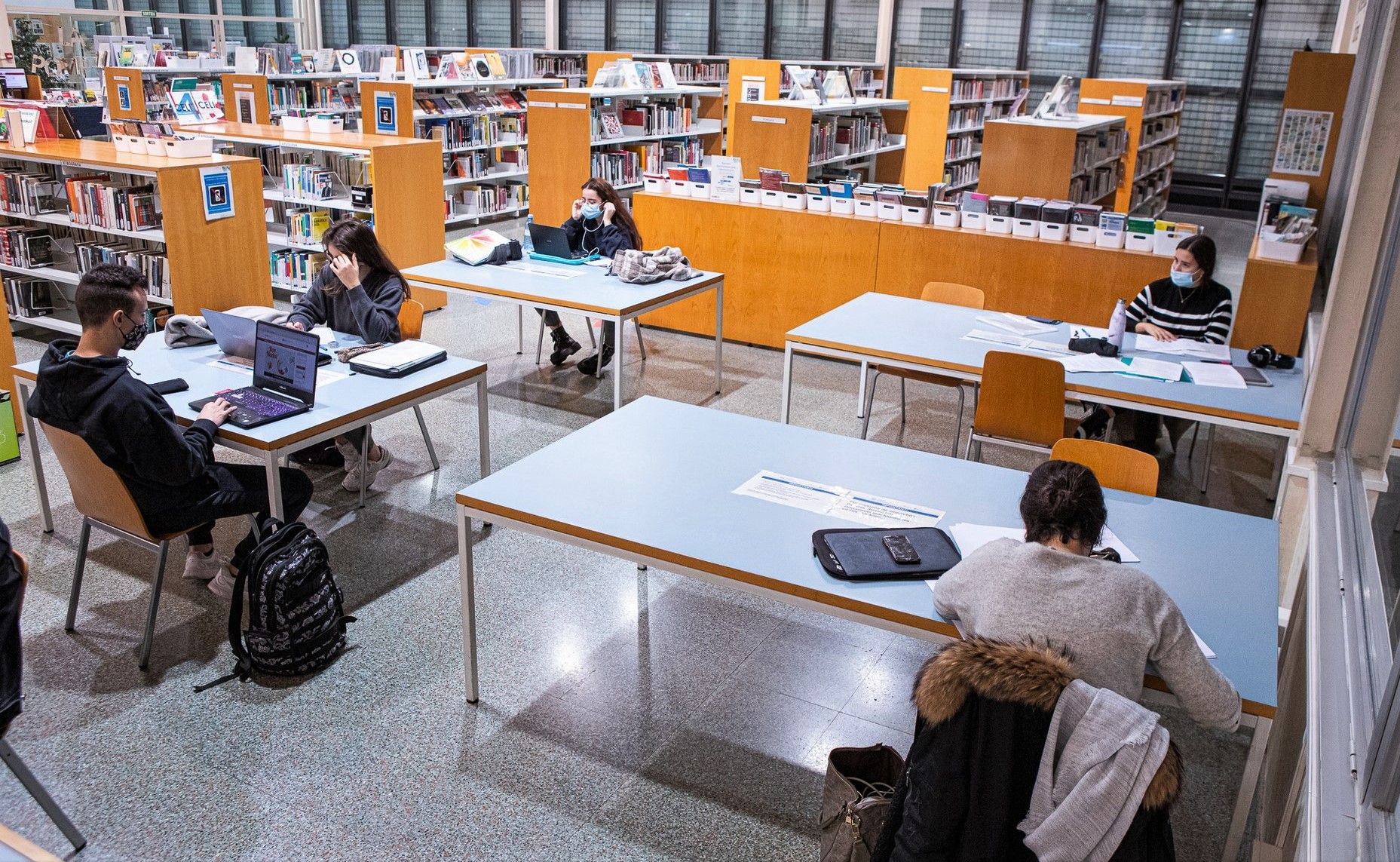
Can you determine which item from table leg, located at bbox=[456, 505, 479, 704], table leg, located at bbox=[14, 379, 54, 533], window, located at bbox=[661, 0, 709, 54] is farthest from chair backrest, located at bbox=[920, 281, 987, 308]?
window, located at bbox=[661, 0, 709, 54]

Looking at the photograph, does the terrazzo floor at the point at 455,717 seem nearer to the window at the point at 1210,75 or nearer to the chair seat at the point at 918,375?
the chair seat at the point at 918,375

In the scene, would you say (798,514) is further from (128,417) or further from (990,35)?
(990,35)

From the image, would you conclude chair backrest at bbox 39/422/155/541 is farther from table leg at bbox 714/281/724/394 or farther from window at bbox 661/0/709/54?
window at bbox 661/0/709/54

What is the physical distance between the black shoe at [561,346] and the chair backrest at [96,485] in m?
3.29

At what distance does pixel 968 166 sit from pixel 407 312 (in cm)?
909

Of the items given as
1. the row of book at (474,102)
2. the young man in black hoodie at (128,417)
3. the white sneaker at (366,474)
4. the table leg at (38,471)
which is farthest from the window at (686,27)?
the young man in black hoodie at (128,417)

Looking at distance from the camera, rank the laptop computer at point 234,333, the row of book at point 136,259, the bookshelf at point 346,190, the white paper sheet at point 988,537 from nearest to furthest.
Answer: the white paper sheet at point 988,537, the laptop computer at point 234,333, the row of book at point 136,259, the bookshelf at point 346,190

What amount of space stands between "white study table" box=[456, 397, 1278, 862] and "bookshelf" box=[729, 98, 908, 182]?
4.51 metres

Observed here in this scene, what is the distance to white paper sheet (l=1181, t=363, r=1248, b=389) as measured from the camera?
13.2 ft

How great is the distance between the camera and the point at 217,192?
529 centimetres

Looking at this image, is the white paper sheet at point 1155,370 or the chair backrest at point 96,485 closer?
the chair backrest at point 96,485

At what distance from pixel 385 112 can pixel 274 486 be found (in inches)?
255

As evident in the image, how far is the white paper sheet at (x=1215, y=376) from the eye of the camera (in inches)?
158

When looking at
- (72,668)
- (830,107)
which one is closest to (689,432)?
(72,668)
